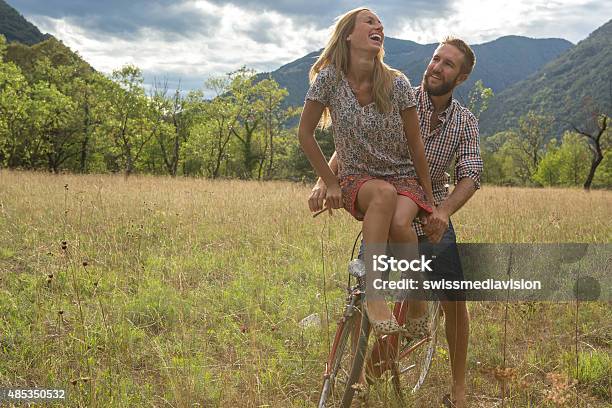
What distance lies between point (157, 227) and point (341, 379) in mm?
5845

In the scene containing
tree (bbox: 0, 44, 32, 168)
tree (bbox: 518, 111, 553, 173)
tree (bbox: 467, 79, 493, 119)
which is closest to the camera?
tree (bbox: 467, 79, 493, 119)

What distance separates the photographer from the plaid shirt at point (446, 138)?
2.70 metres

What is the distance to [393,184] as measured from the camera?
2.33m

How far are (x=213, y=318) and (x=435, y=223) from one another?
292 cm

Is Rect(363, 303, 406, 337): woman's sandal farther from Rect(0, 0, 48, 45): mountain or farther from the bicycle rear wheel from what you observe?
Rect(0, 0, 48, 45): mountain

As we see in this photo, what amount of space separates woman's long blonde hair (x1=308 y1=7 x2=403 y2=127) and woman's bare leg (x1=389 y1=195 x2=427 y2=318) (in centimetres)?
46

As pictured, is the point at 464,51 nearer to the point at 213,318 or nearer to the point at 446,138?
the point at 446,138

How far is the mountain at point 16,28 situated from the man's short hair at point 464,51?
96.3 metres

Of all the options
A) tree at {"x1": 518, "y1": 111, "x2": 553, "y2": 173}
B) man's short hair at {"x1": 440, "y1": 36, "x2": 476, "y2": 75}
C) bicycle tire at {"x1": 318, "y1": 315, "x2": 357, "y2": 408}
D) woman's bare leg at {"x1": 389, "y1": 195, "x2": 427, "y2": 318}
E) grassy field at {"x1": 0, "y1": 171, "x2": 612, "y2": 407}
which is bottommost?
grassy field at {"x1": 0, "y1": 171, "x2": 612, "y2": 407}

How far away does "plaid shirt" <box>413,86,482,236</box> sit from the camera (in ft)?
8.85

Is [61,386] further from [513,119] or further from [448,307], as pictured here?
[513,119]

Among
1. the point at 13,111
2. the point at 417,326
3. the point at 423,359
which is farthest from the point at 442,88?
the point at 13,111

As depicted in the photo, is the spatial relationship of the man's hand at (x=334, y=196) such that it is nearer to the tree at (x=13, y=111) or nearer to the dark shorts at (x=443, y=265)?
the dark shorts at (x=443, y=265)

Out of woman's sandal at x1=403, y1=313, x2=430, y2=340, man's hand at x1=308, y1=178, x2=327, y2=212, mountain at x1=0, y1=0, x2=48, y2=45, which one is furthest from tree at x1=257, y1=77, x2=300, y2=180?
mountain at x1=0, y1=0, x2=48, y2=45
